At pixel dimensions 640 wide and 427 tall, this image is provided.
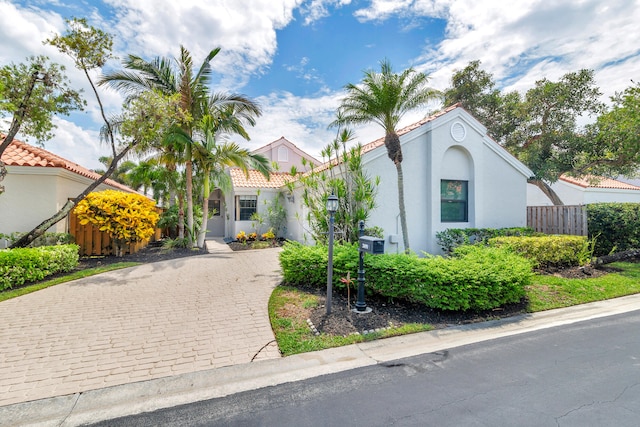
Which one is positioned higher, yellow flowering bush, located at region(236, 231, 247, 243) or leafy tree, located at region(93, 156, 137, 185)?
leafy tree, located at region(93, 156, 137, 185)

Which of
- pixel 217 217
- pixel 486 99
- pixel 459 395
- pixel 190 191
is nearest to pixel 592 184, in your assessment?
pixel 486 99

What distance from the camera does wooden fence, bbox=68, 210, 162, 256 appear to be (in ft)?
33.4

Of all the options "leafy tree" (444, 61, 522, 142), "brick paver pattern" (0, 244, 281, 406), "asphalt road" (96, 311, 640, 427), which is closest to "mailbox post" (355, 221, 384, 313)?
"asphalt road" (96, 311, 640, 427)

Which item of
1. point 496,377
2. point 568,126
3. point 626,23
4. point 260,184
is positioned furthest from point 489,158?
point 260,184

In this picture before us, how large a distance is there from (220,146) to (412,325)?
34.8 feet

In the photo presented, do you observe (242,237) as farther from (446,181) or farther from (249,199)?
(446,181)

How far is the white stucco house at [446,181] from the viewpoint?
33.0ft

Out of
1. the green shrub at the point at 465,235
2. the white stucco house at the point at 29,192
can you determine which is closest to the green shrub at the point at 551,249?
the green shrub at the point at 465,235

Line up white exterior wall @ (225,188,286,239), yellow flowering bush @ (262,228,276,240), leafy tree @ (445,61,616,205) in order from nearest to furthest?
leafy tree @ (445,61,616,205) < yellow flowering bush @ (262,228,276,240) < white exterior wall @ (225,188,286,239)

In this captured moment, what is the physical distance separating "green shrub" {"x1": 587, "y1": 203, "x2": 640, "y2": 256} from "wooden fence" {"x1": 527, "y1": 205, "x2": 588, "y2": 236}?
0.29 m

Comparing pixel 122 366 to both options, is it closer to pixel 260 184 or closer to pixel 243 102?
pixel 243 102

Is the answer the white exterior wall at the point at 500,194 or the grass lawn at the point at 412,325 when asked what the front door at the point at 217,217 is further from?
the white exterior wall at the point at 500,194

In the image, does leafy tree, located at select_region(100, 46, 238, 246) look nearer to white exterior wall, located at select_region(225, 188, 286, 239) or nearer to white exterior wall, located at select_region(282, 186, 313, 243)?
white exterior wall, located at select_region(225, 188, 286, 239)

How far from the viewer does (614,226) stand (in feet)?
33.8
